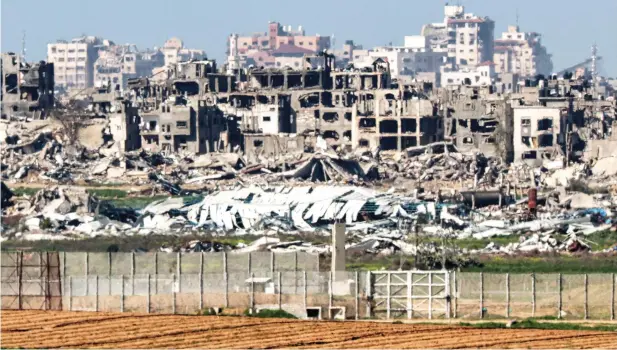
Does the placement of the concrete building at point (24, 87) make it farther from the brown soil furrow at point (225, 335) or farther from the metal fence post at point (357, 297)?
the brown soil furrow at point (225, 335)

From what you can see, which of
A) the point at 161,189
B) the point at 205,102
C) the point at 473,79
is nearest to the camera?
the point at 161,189

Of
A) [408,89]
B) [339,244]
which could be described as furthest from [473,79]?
[339,244]

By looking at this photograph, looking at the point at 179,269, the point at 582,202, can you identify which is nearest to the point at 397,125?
the point at 582,202

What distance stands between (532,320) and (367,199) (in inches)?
866

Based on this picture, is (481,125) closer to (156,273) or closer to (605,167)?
(605,167)

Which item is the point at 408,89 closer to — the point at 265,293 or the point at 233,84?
the point at 233,84

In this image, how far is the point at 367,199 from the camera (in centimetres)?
5462

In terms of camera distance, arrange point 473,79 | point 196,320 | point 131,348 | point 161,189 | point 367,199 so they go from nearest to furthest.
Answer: point 131,348 → point 196,320 → point 367,199 → point 161,189 → point 473,79

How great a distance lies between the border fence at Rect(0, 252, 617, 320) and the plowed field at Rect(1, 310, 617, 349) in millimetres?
1035

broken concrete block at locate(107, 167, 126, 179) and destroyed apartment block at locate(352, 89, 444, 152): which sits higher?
destroyed apartment block at locate(352, 89, 444, 152)

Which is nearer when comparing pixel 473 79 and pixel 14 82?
pixel 14 82

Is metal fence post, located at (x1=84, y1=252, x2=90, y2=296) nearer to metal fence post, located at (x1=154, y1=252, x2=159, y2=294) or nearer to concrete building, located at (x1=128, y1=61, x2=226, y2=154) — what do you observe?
metal fence post, located at (x1=154, y1=252, x2=159, y2=294)

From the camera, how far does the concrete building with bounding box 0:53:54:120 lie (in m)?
93.1

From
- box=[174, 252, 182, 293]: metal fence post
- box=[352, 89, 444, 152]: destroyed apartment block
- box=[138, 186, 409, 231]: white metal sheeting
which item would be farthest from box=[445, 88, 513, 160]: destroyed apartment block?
box=[174, 252, 182, 293]: metal fence post
